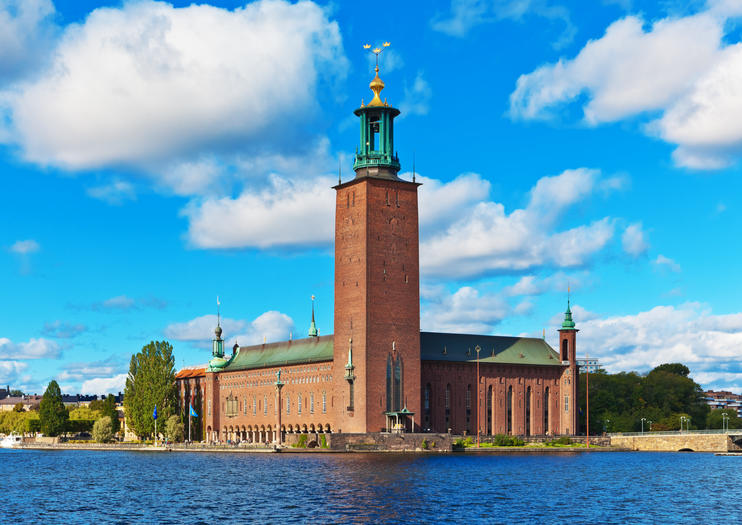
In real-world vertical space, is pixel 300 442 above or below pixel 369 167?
below

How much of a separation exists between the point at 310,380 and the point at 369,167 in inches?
1073

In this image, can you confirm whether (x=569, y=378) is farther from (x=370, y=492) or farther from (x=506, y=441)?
(x=370, y=492)

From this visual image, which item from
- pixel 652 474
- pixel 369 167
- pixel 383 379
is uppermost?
pixel 369 167

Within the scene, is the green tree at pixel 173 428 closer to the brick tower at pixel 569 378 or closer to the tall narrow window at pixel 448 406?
the tall narrow window at pixel 448 406

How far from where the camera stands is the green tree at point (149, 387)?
13550cm

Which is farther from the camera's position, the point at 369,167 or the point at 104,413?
the point at 104,413

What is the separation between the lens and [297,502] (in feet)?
179

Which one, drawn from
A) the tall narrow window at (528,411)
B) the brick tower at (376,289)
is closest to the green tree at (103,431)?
the brick tower at (376,289)

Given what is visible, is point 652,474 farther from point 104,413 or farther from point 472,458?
point 104,413

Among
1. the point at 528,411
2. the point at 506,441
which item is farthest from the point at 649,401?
the point at 506,441

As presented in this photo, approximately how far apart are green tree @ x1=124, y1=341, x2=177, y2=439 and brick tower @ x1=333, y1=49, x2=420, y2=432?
29.2 metres

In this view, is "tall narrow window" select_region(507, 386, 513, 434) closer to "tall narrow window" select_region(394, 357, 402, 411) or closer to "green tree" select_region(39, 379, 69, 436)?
"tall narrow window" select_region(394, 357, 402, 411)

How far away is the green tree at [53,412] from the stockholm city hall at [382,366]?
22015mm

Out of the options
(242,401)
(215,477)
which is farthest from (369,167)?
(215,477)
